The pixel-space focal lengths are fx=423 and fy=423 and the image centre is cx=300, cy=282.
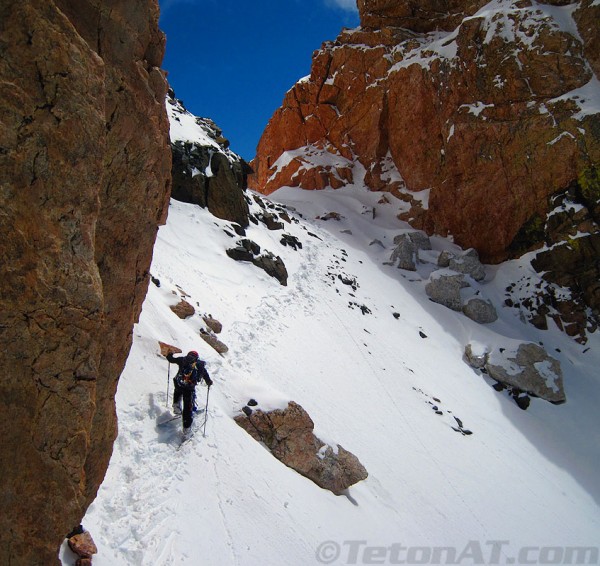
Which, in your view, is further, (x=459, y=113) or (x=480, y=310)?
(x=459, y=113)

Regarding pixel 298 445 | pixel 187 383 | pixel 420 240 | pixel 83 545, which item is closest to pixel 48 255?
pixel 83 545

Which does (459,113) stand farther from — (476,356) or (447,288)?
(476,356)

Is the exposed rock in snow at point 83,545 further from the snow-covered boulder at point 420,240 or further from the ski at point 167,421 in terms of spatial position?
the snow-covered boulder at point 420,240

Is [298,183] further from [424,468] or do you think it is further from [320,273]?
[424,468]

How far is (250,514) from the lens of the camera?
7.58 metres

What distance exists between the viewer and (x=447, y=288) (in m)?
30.6

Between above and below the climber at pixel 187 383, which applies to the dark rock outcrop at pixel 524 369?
above

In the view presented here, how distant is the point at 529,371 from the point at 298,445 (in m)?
18.7

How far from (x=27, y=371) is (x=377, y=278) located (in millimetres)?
28516

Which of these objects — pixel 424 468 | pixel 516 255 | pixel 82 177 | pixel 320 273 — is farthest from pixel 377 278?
pixel 82 177

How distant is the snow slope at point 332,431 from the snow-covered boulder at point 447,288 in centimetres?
100

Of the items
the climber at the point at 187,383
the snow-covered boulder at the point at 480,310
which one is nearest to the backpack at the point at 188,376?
the climber at the point at 187,383

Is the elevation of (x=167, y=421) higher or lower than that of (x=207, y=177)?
lower

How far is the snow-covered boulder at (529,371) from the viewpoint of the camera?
22938mm
